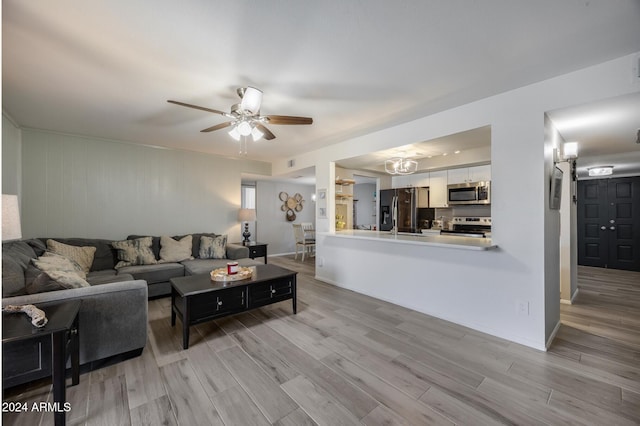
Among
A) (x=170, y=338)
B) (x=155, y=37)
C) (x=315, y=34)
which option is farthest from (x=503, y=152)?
(x=170, y=338)

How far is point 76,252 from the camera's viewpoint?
372 centimetres

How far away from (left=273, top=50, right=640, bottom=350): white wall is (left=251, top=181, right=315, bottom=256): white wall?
4.84 metres

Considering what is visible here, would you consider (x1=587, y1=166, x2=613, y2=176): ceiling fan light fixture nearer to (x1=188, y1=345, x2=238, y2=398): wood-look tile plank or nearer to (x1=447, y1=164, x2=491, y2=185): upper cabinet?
(x1=447, y1=164, x2=491, y2=185): upper cabinet

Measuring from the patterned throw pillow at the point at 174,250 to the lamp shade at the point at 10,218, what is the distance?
2.73 meters

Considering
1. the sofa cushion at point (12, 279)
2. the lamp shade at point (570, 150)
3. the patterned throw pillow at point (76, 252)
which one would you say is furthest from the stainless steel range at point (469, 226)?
the patterned throw pillow at point (76, 252)

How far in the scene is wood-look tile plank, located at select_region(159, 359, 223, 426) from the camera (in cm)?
177

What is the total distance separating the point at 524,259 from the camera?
2.66 metres

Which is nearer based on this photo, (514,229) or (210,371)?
(210,371)

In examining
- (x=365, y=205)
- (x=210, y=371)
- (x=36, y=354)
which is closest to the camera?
(x=36, y=354)

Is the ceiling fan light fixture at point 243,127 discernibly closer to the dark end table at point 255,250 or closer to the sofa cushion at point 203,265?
the sofa cushion at point 203,265

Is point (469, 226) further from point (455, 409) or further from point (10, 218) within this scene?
point (10, 218)


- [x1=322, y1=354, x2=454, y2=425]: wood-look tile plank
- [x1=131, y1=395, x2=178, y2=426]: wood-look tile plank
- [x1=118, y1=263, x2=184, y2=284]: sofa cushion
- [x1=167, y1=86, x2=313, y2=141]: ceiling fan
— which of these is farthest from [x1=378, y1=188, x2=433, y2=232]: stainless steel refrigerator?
[x1=131, y1=395, x2=178, y2=426]: wood-look tile plank

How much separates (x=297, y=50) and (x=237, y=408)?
8.52 ft

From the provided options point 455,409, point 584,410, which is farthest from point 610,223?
point 455,409
